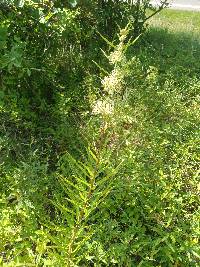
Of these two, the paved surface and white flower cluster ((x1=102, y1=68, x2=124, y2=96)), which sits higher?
white flower cluster ((x1=102, y1=68, x2=124, y2=96))

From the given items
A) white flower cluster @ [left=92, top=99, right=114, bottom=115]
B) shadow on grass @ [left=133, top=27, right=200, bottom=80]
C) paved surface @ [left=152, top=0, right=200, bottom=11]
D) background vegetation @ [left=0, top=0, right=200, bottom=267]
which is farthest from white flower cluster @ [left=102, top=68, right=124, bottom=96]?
paved surface @ [left=152, top=0, right=200, bottom=11]

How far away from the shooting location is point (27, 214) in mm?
3395

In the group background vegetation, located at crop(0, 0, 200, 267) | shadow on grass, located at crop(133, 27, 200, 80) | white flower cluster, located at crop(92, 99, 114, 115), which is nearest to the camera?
white flower cluster, located at crop(92, 99, 114, 115)

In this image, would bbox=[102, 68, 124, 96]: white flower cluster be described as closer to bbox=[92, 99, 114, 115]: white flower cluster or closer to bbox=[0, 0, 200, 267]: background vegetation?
bbox=[92, 99, 114, 115]: white flower cluster

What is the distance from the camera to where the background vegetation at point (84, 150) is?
3.29 metres

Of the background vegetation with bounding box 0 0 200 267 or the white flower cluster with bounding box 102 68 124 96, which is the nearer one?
the white flower cluster with bounding box 102 68 124 96

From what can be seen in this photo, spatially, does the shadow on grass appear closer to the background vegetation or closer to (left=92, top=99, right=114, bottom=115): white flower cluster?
the background vegetation

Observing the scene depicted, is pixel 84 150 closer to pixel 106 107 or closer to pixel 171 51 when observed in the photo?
pixel 106 107

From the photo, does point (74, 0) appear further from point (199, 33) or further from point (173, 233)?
point (199, 33)

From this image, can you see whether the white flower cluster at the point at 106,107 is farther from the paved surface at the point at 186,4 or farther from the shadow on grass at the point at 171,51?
the paved surface at the point at 186,4

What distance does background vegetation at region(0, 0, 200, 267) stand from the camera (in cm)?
329

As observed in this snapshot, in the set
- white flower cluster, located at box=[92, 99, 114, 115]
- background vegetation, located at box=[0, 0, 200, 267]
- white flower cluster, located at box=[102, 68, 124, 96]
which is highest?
white flower cluster, located at box=[102, 68, 124, 96]

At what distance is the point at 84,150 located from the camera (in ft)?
14.0

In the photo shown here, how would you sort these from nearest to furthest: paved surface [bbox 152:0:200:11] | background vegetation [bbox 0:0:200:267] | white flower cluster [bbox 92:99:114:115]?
white flower cluster [bbox 92:99:114:115]
background vegetation [bbox 0:0:200:267]
paved surface [bbox 152:0:200:11]
